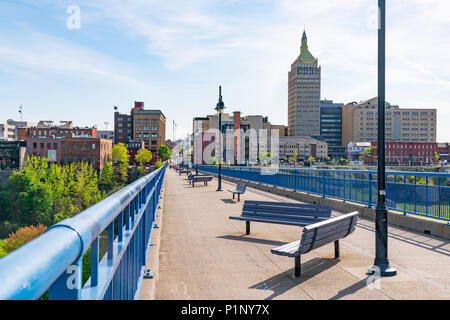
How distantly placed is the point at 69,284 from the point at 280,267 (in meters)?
5.70

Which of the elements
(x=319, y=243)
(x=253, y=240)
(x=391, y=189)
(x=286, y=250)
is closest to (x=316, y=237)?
(x=319, y=243)

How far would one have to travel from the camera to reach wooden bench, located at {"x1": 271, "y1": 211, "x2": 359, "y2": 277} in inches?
237

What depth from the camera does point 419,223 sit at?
33.3ft

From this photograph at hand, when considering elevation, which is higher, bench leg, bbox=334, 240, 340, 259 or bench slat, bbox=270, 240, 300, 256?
bench slat, bbox=270, 240, 300, 256

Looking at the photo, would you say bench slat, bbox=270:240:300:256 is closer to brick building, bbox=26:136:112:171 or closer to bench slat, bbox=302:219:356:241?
bench slat, bbox=302:219:356:241

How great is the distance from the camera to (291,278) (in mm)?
6145

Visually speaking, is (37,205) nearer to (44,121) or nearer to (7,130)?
(44,121)

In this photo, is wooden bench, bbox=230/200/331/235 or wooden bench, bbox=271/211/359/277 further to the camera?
wooden bench, bbox=230/200/331/235

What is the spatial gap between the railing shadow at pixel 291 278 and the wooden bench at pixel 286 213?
1685mm

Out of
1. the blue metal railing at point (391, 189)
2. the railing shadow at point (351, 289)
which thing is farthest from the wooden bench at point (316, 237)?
the blue metal railing at point (391, 189)

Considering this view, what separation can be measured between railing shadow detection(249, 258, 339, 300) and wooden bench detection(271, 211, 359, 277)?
0.19 meters

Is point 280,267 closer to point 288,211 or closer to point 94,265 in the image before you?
point 288,211

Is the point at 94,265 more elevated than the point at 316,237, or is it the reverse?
the point at 94,265

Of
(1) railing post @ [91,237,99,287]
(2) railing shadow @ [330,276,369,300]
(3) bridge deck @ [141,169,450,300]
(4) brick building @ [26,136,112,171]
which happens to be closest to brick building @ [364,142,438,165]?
(4) brick building @ [26,136,112,171]
